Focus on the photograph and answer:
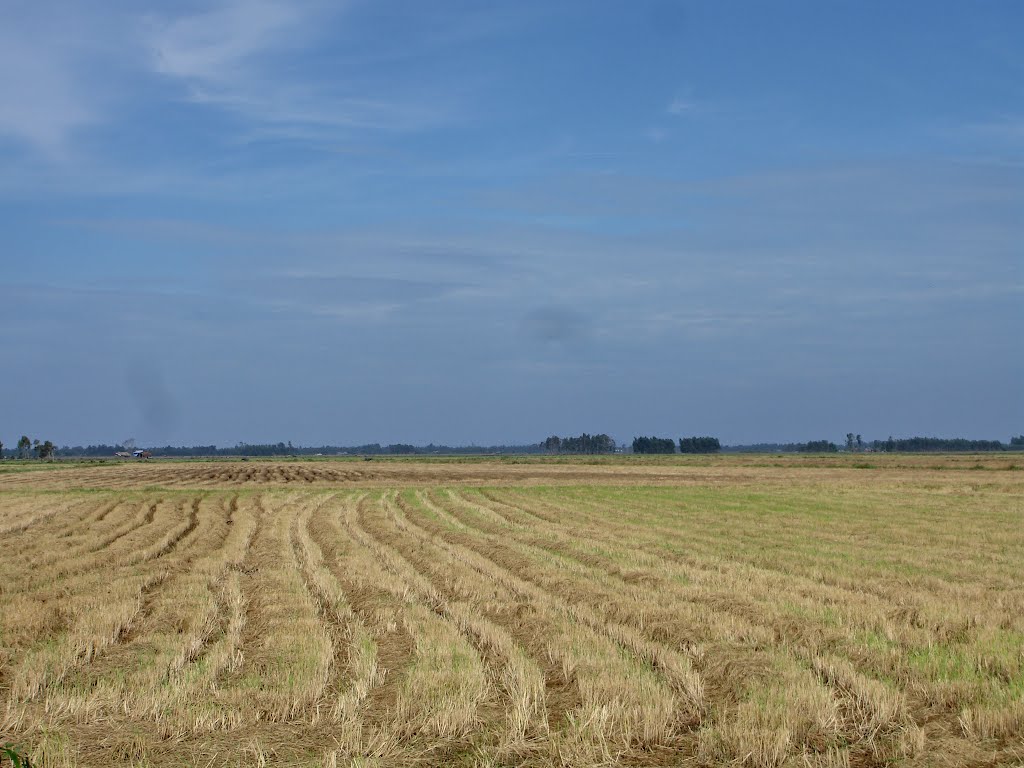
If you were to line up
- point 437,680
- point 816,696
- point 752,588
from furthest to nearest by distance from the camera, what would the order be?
point 752,588 < point 437,680 < point 816,696

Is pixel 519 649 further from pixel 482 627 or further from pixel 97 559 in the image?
pixel 97 559

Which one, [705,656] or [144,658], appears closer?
[705,656]

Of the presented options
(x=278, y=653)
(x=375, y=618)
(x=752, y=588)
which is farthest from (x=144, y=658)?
(x=752, y=588)

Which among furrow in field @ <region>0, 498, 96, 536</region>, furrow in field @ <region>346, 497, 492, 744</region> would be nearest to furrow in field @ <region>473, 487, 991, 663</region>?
furrow in field @ <region>346, 497, 492, 744</region>

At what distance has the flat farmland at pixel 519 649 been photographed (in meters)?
8.43

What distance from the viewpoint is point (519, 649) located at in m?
11.8

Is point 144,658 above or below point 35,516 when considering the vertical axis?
below

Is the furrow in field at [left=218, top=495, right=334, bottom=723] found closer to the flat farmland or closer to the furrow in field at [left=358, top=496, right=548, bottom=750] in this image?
the flat farmland

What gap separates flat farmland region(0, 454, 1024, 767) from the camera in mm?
8430

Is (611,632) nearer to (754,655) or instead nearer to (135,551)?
(754,655)

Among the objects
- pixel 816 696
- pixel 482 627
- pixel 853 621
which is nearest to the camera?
pixel 816 696

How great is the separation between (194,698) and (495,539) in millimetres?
15731

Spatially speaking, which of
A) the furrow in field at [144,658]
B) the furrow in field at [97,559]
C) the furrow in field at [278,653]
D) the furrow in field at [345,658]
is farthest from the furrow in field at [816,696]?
the furrow in field at [97,559]

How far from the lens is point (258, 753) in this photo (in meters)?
8.12
